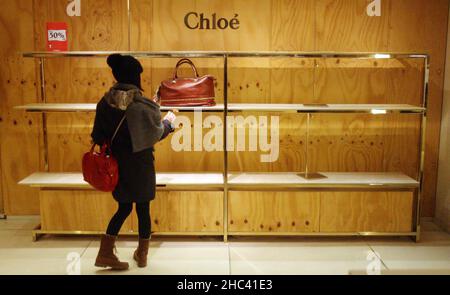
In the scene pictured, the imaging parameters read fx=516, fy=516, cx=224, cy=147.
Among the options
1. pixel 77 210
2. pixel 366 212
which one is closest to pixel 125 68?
pixel 77 210

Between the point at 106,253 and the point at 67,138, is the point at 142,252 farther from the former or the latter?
the point at 67,138

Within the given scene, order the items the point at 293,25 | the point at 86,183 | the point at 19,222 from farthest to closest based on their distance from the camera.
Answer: the point at 19,222, the point at 293,25, the point at 86,183

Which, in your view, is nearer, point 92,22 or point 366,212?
point 366,212

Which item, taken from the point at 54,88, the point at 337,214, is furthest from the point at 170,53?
the point at 337,214

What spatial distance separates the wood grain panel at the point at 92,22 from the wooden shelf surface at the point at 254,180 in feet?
3.88

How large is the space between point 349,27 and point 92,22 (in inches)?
→ 88.7

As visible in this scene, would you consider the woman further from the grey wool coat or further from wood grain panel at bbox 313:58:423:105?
wood grain panel at bbox 313:58:423:105

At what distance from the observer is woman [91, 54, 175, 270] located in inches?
131

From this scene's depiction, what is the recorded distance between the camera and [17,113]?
15.4 ft

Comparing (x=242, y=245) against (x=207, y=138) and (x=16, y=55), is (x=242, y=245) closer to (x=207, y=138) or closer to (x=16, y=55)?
(x=207, y=138)

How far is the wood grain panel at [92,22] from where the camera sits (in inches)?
178

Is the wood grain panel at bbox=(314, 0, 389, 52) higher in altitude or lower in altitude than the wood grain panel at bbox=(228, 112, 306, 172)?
higher

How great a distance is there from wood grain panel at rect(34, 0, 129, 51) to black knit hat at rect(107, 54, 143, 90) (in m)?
1.30

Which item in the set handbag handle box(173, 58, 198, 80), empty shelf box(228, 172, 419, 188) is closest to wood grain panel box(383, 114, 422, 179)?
empty shelf box(228, 172, 419, 188)
